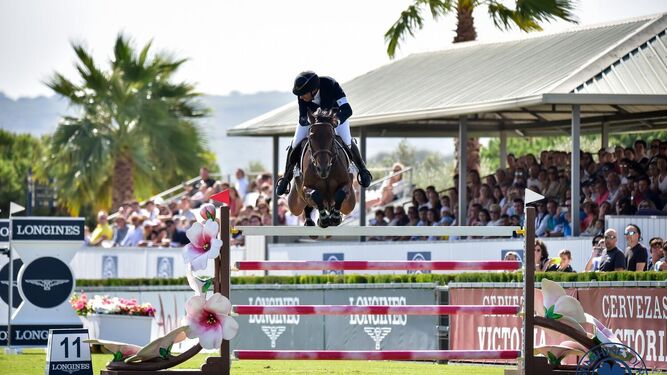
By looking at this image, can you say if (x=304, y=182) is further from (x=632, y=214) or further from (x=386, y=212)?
(x=386, y=212)

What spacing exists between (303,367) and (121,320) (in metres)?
5.44

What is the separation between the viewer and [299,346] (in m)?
18.4

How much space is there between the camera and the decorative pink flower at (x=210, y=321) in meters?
10.8

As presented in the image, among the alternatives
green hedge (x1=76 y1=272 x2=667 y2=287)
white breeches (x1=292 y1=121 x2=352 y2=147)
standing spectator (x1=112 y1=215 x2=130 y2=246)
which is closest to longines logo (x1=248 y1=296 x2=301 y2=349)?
green hedge (x1=76 y1=272 x2=667 y2=287)

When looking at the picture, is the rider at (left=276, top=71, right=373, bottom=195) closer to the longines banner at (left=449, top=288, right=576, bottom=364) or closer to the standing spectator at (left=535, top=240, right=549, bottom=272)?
the longines banner at (left=449, top=288, right=576, bottom=364)

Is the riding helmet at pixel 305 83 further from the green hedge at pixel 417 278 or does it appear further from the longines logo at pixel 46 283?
the longines logo at pixel 46 283

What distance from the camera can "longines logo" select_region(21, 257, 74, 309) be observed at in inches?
658

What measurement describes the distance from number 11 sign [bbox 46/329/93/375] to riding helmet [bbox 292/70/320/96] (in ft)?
10.1

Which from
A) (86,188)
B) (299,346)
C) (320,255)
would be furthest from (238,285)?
(86,188)

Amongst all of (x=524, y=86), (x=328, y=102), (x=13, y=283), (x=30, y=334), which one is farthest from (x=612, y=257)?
(x=13, y=283)

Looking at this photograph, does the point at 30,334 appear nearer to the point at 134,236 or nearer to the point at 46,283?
the point at 46,283

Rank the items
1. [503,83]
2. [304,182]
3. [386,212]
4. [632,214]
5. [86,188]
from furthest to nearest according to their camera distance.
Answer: [86,188] < [386,212] < [503,83] < [632,214] < [304,182]

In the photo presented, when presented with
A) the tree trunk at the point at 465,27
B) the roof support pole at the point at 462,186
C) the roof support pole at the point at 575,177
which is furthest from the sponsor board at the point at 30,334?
the tree trunk at the point at 465,27

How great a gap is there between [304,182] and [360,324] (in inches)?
201
